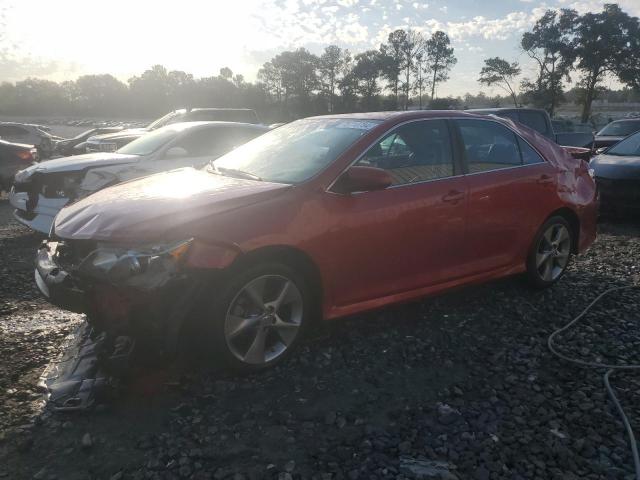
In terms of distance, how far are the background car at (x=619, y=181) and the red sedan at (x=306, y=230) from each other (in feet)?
12.2

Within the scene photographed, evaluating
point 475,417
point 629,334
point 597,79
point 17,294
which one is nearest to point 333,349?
point 475,417

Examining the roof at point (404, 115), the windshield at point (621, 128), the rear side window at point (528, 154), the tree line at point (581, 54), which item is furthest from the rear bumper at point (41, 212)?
the tree line at point (581, 54)

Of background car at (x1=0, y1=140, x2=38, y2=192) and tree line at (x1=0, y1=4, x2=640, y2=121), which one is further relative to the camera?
tree line at (x1=0, y1=4, x2=640, y2=121)

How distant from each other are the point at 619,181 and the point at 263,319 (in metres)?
7.01

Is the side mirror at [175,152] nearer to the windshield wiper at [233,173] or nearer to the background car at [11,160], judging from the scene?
the windshield wiper at [233,173]

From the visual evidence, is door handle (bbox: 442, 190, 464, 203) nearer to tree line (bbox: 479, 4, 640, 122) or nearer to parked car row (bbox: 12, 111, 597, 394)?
parked car row (bbox: 12, 111, 597, 394)

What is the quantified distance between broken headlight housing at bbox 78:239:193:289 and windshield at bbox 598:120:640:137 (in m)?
16.5

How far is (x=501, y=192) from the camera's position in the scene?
14.2ft

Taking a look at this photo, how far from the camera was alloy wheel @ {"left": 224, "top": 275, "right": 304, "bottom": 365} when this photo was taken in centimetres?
316

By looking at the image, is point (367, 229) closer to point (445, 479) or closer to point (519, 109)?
point (445, 479)

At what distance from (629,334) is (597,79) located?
48519 mm

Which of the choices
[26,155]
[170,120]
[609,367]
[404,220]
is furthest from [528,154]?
[170,120]

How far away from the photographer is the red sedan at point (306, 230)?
292cm

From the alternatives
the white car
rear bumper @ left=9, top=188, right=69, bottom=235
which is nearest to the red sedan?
the white car
